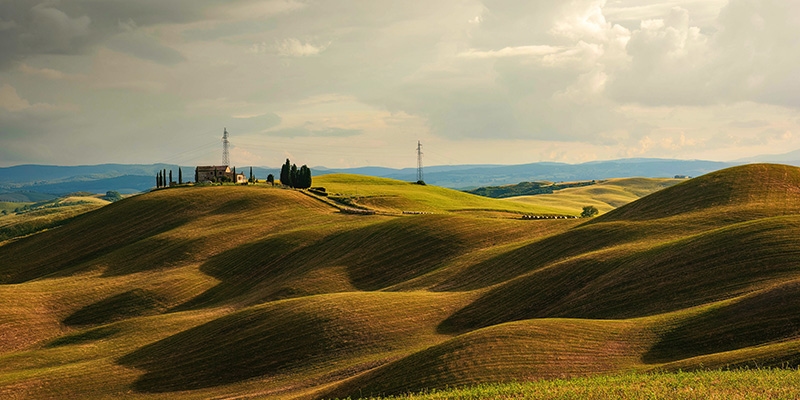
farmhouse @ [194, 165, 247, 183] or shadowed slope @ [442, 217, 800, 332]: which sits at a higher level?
farmhouse @ [194, 165, 247, 183]

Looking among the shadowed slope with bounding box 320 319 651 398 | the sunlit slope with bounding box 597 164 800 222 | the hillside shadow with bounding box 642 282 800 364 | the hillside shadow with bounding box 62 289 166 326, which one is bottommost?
the hillside shadow with bounding box 62 289 166 326

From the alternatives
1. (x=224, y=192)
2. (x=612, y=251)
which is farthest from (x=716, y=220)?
(x=224, y=192)

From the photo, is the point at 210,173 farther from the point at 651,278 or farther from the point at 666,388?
the point at 666,388

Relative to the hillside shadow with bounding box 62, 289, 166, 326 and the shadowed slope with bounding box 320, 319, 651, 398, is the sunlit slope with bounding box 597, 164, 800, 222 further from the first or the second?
the hillside shadow with bounding box 62, 289, 166, 326

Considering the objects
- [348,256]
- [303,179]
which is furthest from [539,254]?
[303,179]

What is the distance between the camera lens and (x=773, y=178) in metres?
74.9

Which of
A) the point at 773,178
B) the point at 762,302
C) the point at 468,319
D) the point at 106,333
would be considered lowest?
the point at 106,333

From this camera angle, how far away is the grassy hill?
3719 centimetres

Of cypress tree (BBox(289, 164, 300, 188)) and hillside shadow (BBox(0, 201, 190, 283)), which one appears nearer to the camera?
hillside shadow (BBox(0, 201, 190, 283))

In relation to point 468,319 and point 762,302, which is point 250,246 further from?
point 762,302

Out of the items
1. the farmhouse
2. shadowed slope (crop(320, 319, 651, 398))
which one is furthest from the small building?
shadowed slope (crop(320, 319, 651, 398))

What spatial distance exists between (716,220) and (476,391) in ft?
155

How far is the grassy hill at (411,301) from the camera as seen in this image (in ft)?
122

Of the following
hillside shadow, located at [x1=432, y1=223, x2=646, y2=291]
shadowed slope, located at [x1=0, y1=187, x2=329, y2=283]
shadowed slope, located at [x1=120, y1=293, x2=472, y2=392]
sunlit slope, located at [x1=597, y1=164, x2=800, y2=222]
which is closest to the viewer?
shadowed slope, located at [x1=120, y1=293, x2=472, y2=392]
